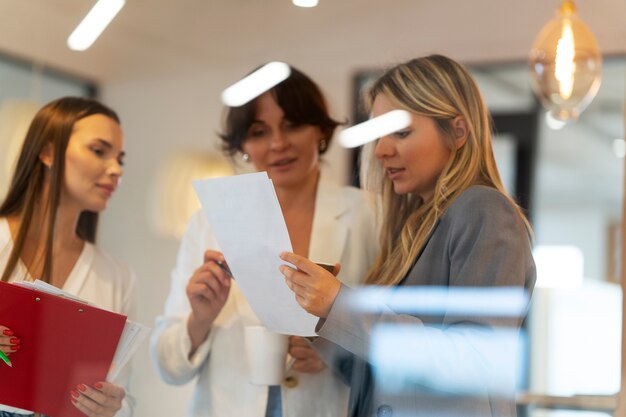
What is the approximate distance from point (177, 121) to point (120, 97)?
4.1 inches

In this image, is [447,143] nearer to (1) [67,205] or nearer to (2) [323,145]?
(2) [323,145]

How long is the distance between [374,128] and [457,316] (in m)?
0.35

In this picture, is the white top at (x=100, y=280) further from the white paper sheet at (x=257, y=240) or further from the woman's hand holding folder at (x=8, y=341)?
the white paper sheet at (x=257, y=240)

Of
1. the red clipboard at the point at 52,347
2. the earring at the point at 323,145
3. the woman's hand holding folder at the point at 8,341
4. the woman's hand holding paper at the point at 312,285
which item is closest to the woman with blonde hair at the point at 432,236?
the woman's hand holding paper at the point at 312,285

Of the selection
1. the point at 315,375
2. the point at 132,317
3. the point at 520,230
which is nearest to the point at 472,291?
the point at 520,230

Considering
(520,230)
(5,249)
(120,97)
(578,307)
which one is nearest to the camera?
(520,230)

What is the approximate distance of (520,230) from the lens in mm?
1180

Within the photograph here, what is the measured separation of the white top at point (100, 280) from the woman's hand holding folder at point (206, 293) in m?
0.10

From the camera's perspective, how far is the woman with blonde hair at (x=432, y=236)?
1.17 meters

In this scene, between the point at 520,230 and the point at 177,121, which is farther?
the point at 177,121

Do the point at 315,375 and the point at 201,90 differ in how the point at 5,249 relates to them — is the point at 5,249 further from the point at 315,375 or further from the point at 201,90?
the point at 315,375

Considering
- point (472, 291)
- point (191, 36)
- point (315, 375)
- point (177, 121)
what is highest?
point (191, 36)

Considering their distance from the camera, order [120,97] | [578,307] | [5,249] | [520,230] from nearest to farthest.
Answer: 1. [520,230]
2. [5,249]
3. [120,97]
4. [578,307]

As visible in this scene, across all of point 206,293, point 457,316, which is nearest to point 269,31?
point 206,293
